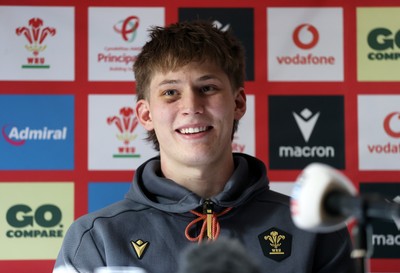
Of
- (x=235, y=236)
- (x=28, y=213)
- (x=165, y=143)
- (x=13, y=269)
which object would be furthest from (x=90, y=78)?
(x=235, y=236)

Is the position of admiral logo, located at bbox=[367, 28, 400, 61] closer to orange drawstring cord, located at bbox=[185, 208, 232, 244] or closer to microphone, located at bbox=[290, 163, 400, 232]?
orange drawstring cord, located at bbox=[185, 208, 232, 244]

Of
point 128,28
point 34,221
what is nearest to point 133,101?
point 128,28

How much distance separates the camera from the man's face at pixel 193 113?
1.44m

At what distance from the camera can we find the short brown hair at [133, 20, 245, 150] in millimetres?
1494

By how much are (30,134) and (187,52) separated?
0.97m

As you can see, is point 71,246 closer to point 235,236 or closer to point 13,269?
point 235,236

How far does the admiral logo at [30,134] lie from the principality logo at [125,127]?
0.18m

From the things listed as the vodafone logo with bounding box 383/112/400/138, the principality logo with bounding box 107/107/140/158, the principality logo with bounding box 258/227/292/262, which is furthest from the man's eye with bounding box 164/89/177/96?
the vodafone logo with bounding box 383/112/400/138

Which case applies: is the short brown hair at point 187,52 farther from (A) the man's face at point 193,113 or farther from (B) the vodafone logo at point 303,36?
(B) the vodafone logo at point 303,36

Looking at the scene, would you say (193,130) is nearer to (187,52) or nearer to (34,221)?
(187,52)

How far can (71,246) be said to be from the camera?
4.84 feet

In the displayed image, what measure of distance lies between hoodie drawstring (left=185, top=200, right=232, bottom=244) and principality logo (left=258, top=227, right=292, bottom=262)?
106 millimetres

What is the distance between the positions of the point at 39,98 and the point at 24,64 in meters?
0.13

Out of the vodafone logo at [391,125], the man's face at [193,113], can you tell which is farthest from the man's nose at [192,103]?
the vodafone logo at [391,125]
